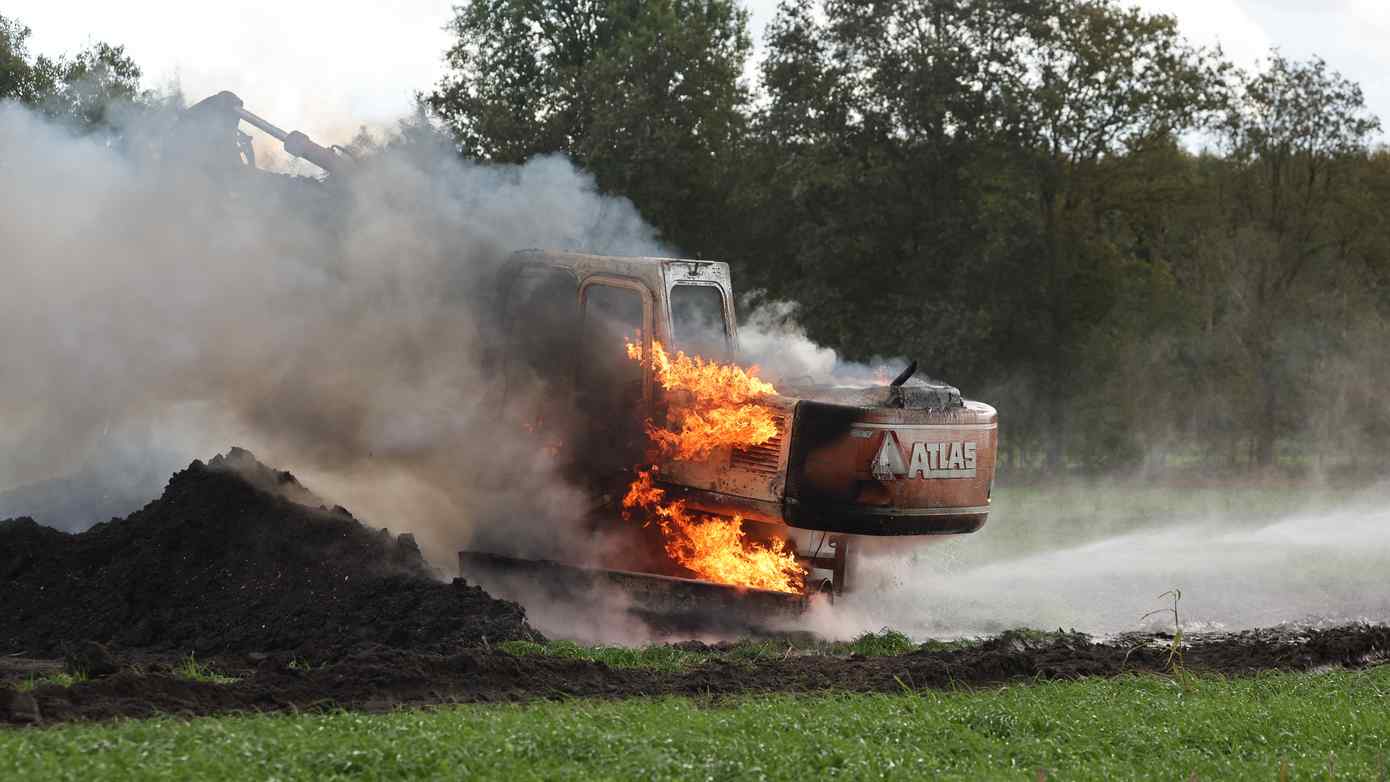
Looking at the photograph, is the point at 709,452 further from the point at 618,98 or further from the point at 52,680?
the point at 618,98

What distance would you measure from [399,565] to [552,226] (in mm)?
4904

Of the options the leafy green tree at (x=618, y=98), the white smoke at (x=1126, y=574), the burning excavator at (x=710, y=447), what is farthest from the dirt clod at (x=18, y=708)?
the leafy green tree at (x=618, y=98)

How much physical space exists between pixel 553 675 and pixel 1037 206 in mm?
30788

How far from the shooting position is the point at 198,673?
11.8 m

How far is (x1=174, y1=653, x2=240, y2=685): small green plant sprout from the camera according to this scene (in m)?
11.3

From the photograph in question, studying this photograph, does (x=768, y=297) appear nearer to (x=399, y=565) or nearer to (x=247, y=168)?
(x=247, y=168)

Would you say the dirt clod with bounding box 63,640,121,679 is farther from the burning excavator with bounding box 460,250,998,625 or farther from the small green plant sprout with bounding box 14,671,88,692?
the burning excavator with bounding box 460,250,998,625

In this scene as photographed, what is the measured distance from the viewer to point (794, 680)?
1203 cm

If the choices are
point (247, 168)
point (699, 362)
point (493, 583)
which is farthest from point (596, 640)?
point (247, 168)

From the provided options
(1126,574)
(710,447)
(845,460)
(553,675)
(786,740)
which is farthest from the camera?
(1126,574)

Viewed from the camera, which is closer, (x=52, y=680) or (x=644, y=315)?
(x=52, y=680)

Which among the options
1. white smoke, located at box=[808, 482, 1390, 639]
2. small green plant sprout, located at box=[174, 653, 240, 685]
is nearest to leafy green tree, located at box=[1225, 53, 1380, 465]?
white smoke, located at box=[808, 482, 1390, 639]

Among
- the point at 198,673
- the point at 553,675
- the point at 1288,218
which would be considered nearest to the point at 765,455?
the point at 553,675

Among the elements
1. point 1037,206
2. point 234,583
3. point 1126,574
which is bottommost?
point 234,583
